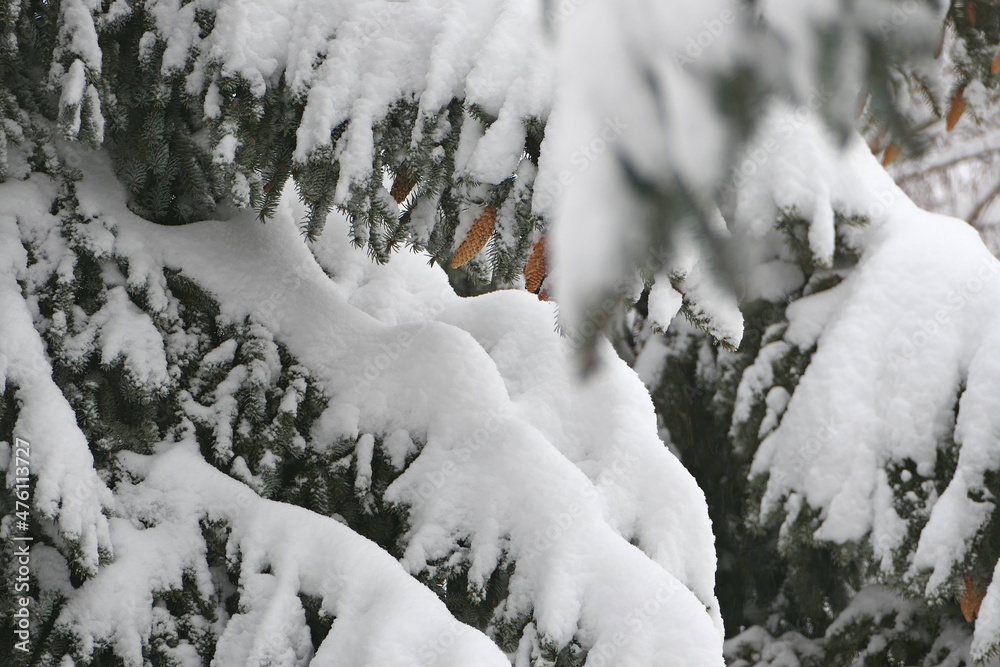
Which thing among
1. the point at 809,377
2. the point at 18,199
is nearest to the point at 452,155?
the point at 18,199

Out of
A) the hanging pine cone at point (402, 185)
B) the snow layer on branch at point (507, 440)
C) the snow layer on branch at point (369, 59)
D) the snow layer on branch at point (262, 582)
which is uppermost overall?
the snow layer on branch at point (369, 59)

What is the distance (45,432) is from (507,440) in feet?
3.64

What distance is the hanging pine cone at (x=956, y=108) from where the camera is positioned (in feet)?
4.64

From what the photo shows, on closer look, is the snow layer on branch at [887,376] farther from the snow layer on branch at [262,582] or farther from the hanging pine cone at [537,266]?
the snow layer on branch at [262,582]

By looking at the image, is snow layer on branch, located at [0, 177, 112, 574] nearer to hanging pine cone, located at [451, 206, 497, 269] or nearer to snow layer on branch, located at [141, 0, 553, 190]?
snow layer on branch, located at [141, 0, 553, 190]

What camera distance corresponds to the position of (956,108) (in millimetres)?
1494

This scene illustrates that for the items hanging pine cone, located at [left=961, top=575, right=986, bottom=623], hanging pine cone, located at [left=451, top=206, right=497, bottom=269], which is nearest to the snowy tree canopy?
hanging pine cone, located at [left=451, top=206, right=497, bottom=269]

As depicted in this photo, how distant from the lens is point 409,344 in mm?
2393

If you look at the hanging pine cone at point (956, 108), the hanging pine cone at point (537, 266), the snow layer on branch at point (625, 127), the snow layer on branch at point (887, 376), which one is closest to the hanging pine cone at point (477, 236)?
the hanging pine cone at point (537, 266)

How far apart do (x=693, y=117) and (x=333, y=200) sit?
4.38ft

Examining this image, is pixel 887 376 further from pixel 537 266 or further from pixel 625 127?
pixel 625 127

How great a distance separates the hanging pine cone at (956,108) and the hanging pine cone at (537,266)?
0.78 metres

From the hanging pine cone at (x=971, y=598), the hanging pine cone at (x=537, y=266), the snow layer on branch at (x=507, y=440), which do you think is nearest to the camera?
the hanging pine cone at (x=537, y=266)

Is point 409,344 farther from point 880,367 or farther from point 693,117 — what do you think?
point 880,367
